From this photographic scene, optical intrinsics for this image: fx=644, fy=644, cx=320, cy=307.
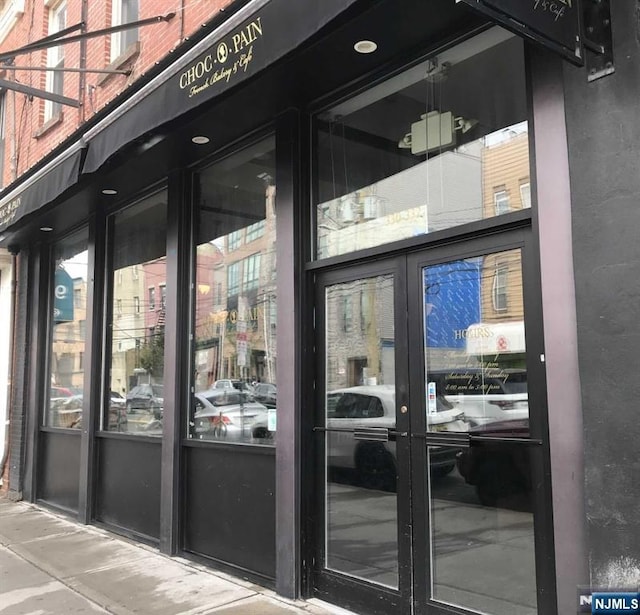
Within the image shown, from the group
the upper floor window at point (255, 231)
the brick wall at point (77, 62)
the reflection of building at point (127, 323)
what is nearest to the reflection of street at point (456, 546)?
the upper floor window at point (255, 231)

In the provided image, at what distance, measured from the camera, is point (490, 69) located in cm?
410

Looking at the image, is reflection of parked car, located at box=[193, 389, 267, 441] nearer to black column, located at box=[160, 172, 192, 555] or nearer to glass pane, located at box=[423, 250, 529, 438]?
black column, located at box=[160, 172, 192, 555]

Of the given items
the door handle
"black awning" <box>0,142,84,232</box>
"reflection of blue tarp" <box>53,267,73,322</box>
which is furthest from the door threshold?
"reflection of blue tarp" <box>53,267,73,322</box>

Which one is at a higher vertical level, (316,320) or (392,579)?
(316,320)

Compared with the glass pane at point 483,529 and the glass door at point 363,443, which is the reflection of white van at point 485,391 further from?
the glass door at point 363,443

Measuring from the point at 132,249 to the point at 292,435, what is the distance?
363 centimetres

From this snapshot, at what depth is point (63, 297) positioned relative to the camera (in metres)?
8.75

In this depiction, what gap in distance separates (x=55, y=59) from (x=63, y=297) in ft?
12.1

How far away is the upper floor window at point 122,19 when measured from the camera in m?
7.67

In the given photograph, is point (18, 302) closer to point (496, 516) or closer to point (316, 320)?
point (316, 320)

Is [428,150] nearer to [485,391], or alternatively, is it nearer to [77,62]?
[485,391]

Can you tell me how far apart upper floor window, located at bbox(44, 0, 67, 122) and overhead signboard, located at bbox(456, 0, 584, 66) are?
8.01 metres

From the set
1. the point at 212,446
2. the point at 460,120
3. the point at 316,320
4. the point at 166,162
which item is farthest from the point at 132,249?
the point at 460,120

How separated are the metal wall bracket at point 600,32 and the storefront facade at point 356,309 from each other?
0.87ft
